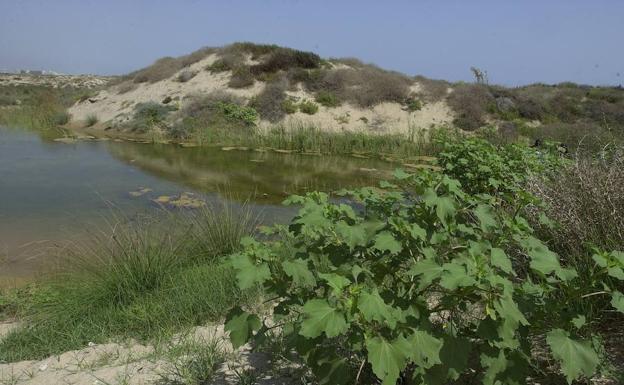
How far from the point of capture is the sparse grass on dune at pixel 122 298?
3883 millimetres

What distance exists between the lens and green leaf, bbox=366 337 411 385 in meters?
1.76

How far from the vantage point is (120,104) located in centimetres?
2522

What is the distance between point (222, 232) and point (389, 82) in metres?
21.2

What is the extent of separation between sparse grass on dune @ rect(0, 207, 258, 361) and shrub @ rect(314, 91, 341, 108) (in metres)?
19.1

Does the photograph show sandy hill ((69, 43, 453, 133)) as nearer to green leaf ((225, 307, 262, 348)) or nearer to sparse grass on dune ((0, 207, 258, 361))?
sparse grass on dune ((0, 207, 258, 361))

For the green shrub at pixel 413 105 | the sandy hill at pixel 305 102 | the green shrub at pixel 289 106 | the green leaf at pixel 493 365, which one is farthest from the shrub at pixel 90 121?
the green leaf at pixel 493 365

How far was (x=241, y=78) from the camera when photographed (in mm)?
25062

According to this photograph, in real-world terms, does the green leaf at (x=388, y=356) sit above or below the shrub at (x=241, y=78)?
below

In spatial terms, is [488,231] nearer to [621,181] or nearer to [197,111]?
[621,181]

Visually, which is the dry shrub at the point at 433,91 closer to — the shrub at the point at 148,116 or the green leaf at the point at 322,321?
the shrub at the point at 148,116

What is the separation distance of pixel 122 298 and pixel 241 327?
2.59 meters

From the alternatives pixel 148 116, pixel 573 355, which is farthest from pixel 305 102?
pixel 573 355

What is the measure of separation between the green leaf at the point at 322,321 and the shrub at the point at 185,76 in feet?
86.9

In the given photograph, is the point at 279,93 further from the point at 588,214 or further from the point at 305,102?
the point at 588,214
